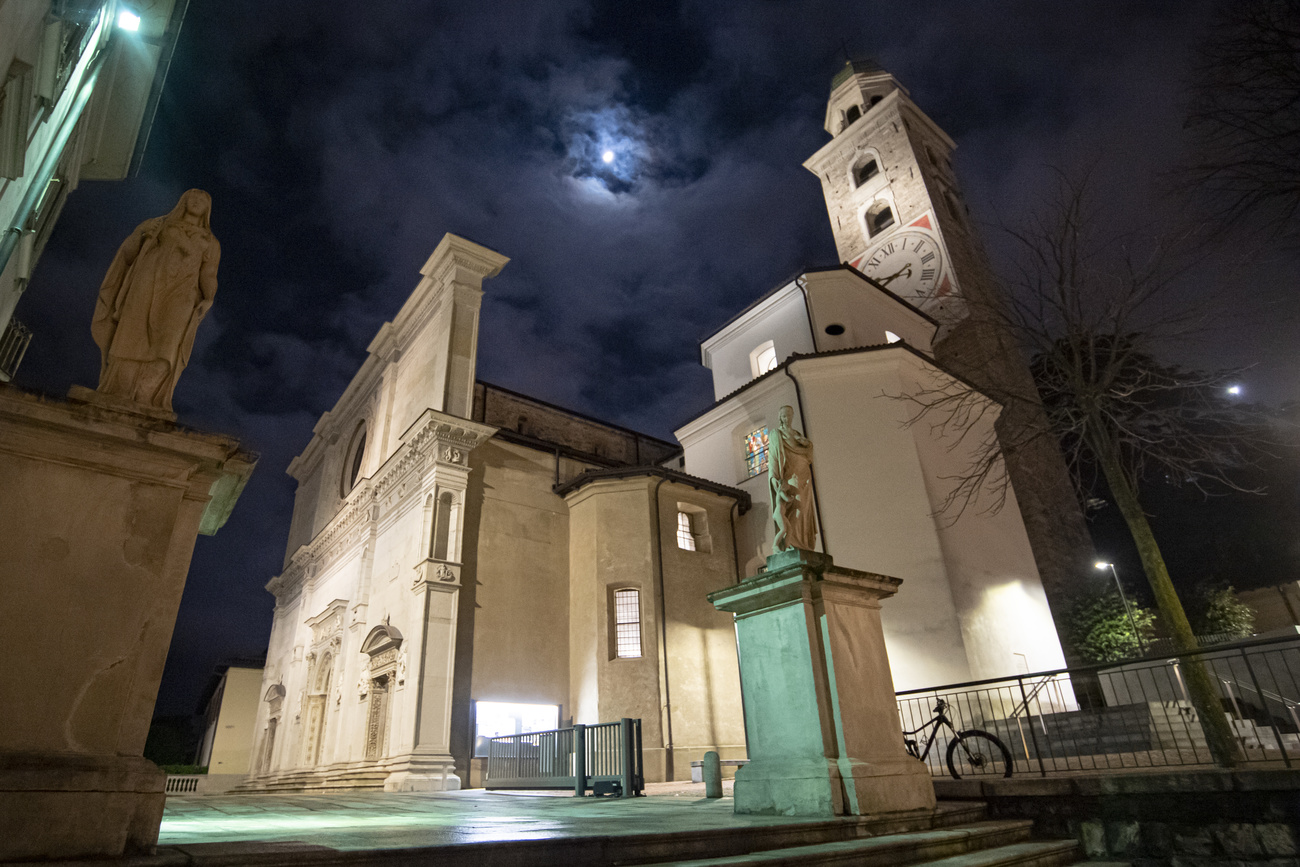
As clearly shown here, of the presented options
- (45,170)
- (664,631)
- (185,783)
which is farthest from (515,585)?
(185,783)

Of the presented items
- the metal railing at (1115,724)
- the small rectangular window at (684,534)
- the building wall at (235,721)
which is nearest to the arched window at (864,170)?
the small rectangular window at (684,534)

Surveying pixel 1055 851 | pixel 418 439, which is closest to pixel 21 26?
pixel 1055 851

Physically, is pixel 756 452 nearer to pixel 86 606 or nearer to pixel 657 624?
pixel 657 624

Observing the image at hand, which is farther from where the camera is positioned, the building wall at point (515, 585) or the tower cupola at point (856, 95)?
the tower cupola at point (856, 95)

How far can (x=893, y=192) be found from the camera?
33000 millimetres

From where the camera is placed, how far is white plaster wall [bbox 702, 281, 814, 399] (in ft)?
71.3

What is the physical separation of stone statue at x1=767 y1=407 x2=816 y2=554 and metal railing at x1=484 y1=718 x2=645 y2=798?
516cm

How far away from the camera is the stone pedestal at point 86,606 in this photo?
10.3ft

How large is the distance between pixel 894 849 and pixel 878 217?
110 feet

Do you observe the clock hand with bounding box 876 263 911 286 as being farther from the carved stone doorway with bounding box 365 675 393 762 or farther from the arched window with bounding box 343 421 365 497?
the carved stone doorway with bounding box 365 675 393 762

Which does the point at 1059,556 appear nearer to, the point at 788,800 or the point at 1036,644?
the point at 1036,644

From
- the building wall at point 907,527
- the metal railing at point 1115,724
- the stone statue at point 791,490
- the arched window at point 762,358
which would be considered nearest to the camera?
the stone statue at point 791,490

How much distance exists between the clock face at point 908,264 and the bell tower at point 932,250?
0.05m

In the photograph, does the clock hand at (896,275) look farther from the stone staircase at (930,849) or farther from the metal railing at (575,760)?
the stone staircase at (930,849)
